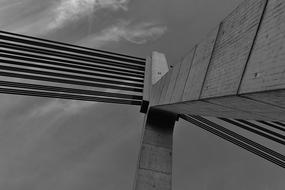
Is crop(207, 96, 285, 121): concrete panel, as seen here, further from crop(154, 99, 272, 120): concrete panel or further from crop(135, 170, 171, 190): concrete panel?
crop(135, 170, 171, 190): concrete panel

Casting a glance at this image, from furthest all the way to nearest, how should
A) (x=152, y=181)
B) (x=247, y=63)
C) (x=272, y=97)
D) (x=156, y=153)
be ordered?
(x=156, y=153)
(x=152, y=181)
(x=247, y=63)
(x=272, y=97)

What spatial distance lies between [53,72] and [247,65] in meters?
9.85

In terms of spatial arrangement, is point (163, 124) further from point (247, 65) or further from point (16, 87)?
point (247, 65)

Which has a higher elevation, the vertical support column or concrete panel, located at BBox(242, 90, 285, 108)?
concrete panel, located at BBox(242, 90, 285, 108)

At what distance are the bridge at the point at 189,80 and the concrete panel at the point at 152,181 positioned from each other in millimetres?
40

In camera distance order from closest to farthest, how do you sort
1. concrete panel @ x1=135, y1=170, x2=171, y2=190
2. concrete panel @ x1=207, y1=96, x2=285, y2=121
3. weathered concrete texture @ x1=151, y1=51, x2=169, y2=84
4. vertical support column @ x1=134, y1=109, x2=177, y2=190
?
concrete panel @ x1=207, y1=96, x2=285, y2=121
concrete panel @ x1=135, y1=170, x2=171, y2=190
vertical support column @ x1=134, y1=109, x2=177, y2=190
weathered concrete texture @ x1=151, y1=51, x2=169, y2=84

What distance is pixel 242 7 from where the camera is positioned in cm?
415

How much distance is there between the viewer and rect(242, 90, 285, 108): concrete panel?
275 cm

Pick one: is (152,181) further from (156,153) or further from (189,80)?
(189,80)

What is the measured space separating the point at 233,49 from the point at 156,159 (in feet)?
27.0

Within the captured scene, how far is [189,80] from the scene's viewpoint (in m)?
5.86

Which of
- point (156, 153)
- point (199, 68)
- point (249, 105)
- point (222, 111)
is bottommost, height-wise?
point (156, 153)

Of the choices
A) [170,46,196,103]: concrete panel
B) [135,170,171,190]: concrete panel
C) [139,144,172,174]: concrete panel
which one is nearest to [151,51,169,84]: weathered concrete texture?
[139,144,172,174]: concrete panel

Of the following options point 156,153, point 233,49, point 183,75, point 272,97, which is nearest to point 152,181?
point 156,153
